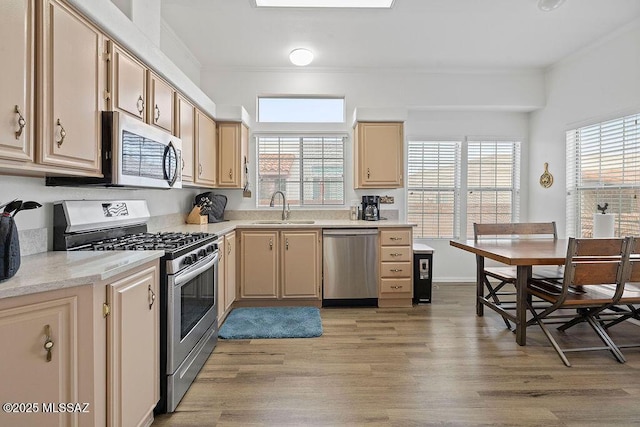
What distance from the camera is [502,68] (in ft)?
14.8

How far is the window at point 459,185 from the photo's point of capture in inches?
192

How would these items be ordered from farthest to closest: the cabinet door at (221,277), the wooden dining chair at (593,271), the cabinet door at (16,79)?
the cabinet door at (221,277) → the wooden dining chair at (593,271) → the cabinet door at (16,79)

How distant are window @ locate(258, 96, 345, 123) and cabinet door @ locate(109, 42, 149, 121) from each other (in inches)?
91.7

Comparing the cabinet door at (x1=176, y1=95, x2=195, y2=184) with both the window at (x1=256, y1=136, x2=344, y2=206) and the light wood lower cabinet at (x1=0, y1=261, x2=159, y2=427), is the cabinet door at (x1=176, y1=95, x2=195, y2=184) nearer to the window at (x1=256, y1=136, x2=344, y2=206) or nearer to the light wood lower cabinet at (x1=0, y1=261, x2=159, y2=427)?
the window at (x1=256, y1=136, x2=344, y2=206)

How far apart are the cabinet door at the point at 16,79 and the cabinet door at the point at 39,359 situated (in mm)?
596

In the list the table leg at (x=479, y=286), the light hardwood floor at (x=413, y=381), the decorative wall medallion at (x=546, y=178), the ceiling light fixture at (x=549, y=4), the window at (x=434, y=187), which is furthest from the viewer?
the window at (x=434, y=187)

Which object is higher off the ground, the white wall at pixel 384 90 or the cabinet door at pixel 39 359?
Result: the white wall at pixel 384 90

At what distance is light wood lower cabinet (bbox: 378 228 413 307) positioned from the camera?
3.87 meters

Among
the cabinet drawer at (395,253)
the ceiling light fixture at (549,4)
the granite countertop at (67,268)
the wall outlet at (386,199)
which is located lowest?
the cabinet drawer at (395,253)

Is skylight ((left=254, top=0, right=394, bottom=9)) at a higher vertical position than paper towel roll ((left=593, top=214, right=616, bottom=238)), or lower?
higher

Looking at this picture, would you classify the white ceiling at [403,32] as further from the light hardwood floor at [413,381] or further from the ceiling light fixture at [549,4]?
the light hardwood floor at [413,381]

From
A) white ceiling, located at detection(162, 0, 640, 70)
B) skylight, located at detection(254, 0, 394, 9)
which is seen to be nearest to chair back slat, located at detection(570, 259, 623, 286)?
white ceiling, located at detection(162, 0, 640, 70)

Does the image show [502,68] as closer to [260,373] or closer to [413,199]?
[413,199]

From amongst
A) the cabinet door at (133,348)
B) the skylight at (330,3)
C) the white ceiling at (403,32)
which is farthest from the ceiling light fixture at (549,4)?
the cabinet door at (133,348)
